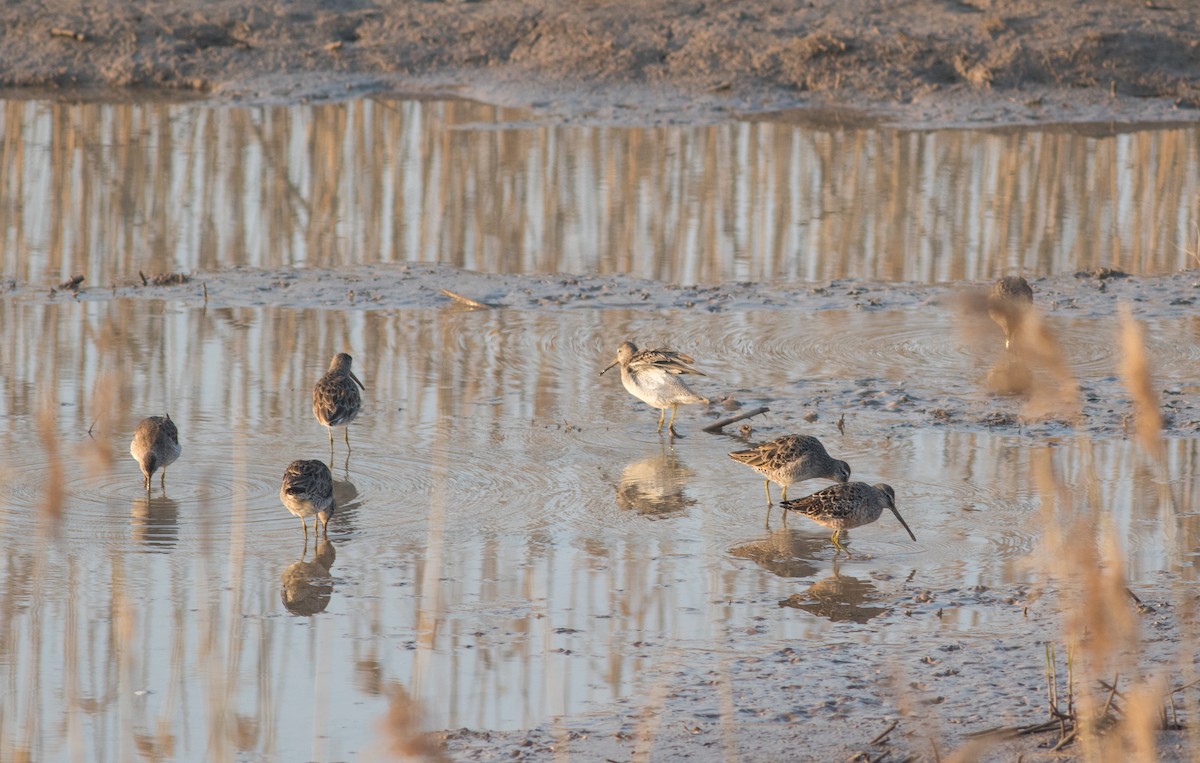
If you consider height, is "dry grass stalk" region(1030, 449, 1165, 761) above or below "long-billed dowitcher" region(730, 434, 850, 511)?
below

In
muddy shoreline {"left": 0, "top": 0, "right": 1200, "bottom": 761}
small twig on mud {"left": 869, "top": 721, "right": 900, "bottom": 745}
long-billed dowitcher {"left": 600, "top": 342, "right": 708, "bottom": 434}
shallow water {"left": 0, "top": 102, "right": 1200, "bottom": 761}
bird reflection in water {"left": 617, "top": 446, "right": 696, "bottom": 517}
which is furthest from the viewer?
muddy shoreline {"left": 0, "top": 0, "right": 1200, "bottom": 761}

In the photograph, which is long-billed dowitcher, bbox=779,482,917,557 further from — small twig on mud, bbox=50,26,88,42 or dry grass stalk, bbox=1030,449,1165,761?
small twig on mud, bbox=50,26,88,42

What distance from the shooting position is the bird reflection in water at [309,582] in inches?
286

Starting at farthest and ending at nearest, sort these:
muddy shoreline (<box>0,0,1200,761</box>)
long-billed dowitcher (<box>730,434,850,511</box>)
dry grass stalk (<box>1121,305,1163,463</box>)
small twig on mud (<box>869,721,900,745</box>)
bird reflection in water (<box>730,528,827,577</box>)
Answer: muddy shoreline (<box>0,0,1200,761</box>)
long-billed dowitcher (<box>730,434,850,511</box>)
bird reflection in water (<box>730,528,827,577</box>)
small twig on mud (<box>869,721,900,745</box>)
dry grass stalk (<box>1121,305,1163,463</box>)

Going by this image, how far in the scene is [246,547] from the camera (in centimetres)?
802

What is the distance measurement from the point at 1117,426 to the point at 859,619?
344cm

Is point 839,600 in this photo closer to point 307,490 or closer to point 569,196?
point 307,490

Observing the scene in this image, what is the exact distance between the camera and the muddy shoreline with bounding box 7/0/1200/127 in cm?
1994

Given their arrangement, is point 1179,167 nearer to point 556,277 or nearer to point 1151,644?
point 556,277

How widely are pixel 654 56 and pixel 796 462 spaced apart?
12.9 meters

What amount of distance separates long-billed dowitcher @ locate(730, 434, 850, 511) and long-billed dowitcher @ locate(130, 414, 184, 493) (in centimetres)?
313

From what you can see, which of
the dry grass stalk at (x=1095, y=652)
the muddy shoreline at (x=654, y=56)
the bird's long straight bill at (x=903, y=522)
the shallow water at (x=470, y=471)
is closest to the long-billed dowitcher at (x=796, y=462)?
the shallow water at (x=470, y=471)

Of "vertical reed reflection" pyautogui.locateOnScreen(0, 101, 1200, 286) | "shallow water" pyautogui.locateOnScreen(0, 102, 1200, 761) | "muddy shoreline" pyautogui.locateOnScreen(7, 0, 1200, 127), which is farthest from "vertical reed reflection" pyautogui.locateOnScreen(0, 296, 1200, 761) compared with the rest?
"muddy shoreline" pyautogui.locateOnScreen(7, 0, 1200, 127)

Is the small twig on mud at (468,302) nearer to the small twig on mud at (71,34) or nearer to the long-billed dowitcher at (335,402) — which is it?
the long-billed dowitcher at (335,402)
